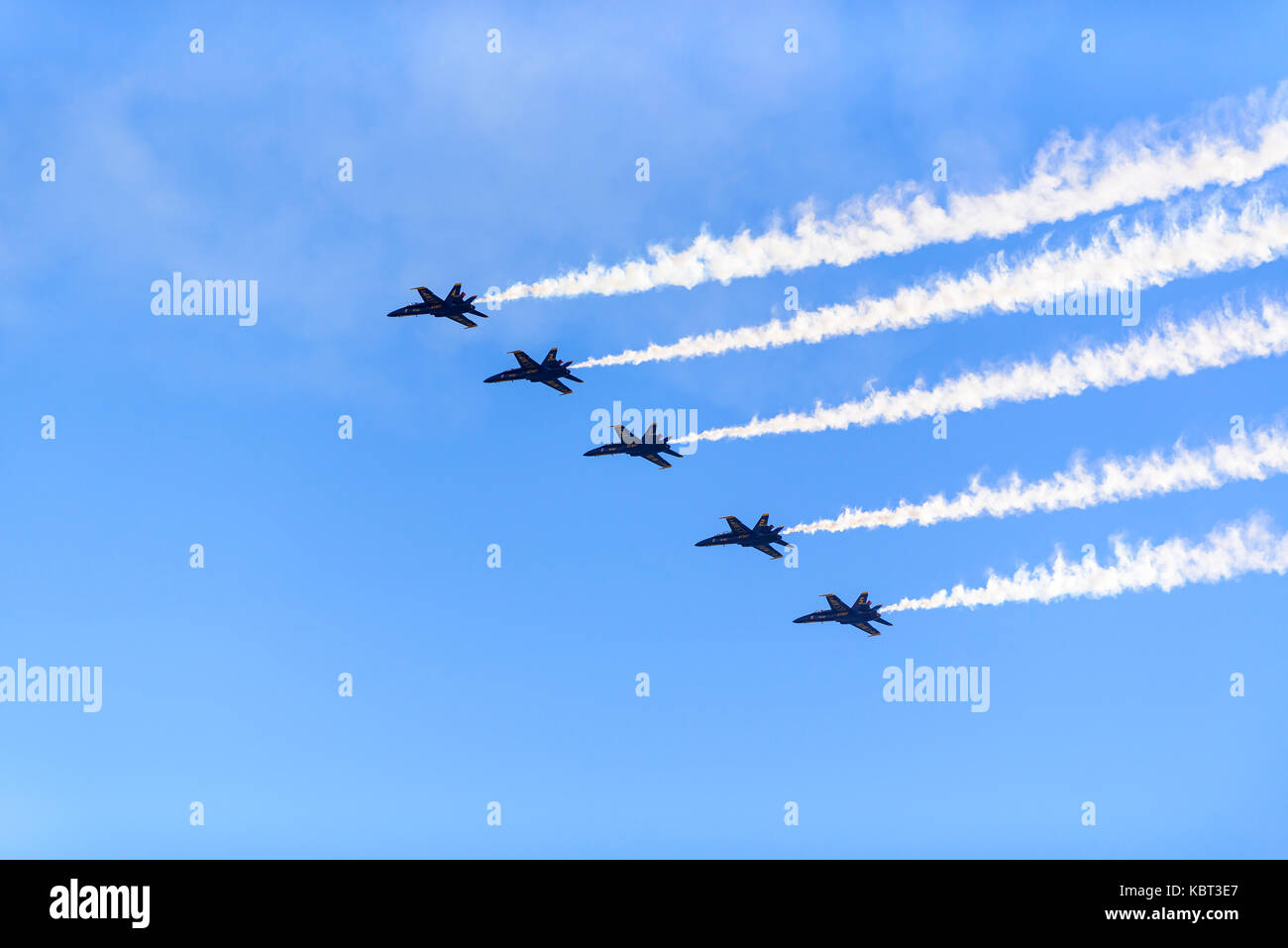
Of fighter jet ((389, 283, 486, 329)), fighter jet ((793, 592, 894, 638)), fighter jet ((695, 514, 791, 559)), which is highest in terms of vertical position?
fighter jet ((389, 283, 486, 329))

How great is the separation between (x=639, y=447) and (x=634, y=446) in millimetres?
295

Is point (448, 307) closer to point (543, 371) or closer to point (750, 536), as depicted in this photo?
point (543, 371)

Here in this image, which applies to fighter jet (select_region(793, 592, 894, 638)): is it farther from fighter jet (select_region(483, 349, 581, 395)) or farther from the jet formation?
fighter jet (select_region(483, 349, 581, 395))

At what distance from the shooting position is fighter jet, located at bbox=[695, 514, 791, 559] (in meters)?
93.4

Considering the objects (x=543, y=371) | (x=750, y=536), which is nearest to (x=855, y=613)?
(x=750, y=536)

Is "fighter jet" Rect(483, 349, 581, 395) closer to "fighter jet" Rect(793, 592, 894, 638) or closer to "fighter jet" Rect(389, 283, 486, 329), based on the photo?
"fighter jet" Rect(389, 283, 486, 329)

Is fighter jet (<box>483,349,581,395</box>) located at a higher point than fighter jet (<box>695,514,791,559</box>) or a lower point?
higher

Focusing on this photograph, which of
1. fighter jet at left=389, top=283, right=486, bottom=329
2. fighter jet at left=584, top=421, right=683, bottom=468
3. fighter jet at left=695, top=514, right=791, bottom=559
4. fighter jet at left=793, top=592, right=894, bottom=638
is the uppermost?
fighter jet at left=389, top=283, right=486, bottom=329

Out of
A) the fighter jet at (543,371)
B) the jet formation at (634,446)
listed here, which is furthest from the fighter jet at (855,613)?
the fighter jet at (543,371)

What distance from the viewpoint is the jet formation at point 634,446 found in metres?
91.9

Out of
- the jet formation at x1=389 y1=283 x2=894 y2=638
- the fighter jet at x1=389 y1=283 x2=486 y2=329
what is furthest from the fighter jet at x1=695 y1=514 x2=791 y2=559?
the fighter jet at x1=389 y1=283 x2=486 y2=329
